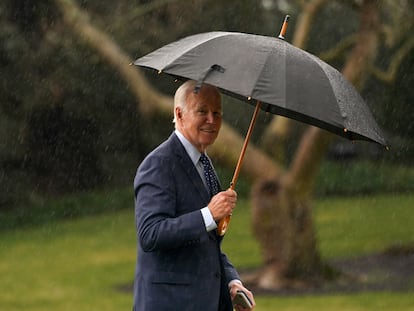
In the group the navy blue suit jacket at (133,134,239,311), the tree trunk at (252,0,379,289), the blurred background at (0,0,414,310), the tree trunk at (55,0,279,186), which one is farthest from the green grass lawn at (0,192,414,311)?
the navy blue suit jacket at (133,134,239,311)

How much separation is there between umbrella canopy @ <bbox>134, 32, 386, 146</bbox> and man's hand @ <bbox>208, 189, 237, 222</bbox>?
1.21ft

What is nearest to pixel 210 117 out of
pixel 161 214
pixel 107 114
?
pixel 161 214

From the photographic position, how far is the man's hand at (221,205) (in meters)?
3.77

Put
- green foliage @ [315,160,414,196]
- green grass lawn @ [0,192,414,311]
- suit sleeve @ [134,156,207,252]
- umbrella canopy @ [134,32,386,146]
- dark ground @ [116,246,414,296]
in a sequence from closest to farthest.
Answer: suit sleeve @ [134,156,207,252] → umbrella canopy @ [134,32,386,146] → green grass lawn @ [0,192,414,311] → dark ground @ [116,246,414,296] → green foliage @ [315,160,414,196]

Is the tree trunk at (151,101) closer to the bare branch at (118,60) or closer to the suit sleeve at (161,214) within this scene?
the bare branch at (118,60)

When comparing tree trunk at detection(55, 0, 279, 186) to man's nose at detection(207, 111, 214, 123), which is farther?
tree trunk at detection(55, 0, 279, 186)

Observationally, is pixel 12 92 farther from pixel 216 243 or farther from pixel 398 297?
pixel 216 243

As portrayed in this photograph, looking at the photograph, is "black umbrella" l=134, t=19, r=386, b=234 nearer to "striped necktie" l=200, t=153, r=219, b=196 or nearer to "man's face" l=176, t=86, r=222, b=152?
"man's face" l=176, t=86, r=222, b=152

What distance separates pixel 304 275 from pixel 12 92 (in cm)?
838

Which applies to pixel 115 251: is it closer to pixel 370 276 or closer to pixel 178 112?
pixel 370 276

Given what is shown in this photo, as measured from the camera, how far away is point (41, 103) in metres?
18.3

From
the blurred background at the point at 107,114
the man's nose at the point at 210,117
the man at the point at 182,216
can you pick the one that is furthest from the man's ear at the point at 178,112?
the blurred background at the point at 107,114

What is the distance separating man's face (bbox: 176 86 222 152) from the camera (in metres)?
3.84

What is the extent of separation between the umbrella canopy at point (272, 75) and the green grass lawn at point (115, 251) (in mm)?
5825
